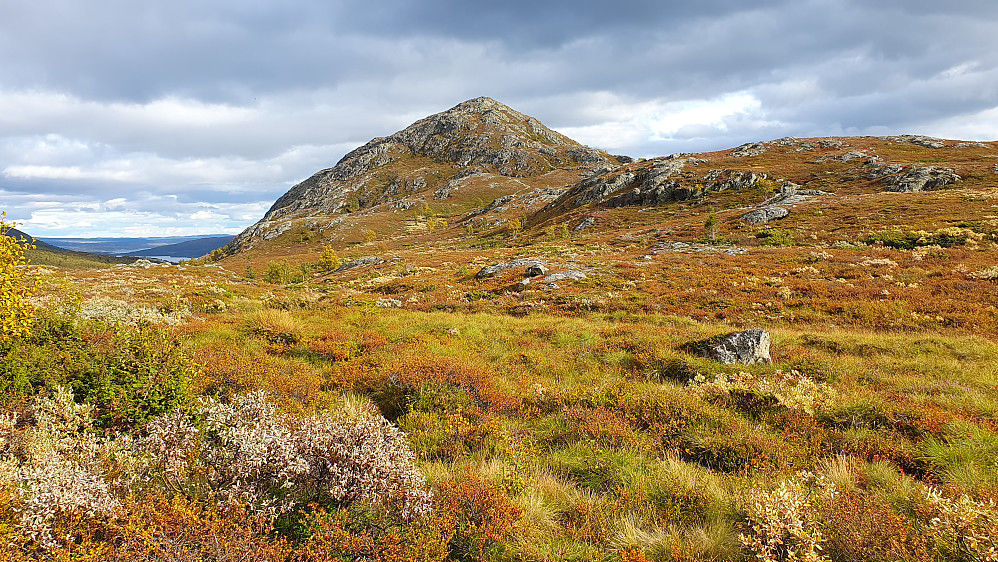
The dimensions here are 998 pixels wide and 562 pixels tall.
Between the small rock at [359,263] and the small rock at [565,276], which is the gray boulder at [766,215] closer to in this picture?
the small rock at [565,276]

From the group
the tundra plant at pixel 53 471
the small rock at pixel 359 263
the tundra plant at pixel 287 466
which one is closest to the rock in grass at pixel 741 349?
the tundra plant at pixel 287 466

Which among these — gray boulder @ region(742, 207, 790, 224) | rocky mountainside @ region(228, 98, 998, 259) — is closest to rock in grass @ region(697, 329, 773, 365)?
rocky mountainside @ region(228, 98, 998, 259)

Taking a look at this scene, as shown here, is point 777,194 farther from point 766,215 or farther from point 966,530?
point 966,530

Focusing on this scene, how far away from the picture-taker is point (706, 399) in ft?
23.7

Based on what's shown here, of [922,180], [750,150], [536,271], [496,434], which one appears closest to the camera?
[496,434]

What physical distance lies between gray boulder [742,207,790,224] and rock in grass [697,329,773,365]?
44537 mm

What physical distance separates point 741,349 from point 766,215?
47.2 metres

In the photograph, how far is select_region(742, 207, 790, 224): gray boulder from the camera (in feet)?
153

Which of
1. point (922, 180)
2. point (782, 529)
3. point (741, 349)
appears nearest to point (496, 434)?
point (782, 529)

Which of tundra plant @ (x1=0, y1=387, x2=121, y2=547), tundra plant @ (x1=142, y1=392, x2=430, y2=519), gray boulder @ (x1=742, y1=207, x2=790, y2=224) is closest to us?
tundra plant @ (x1=0, y1=387, x2=121, y2=547)

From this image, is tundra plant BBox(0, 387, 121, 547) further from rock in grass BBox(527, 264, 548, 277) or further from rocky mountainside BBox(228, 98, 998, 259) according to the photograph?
rocky mountainside BBox(228, 98, 998, 259)

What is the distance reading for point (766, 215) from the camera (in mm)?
47281

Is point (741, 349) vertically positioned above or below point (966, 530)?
below

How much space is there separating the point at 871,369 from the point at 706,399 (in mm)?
4825
